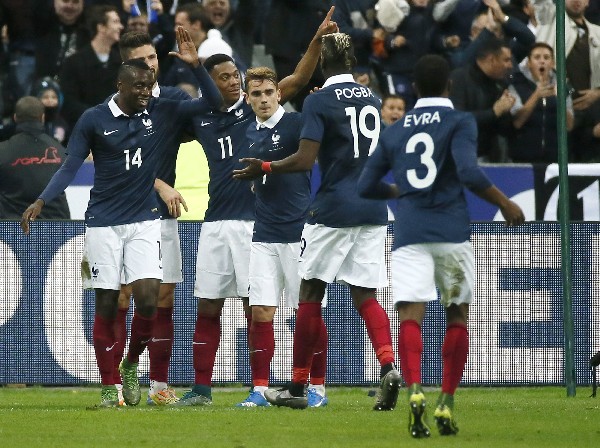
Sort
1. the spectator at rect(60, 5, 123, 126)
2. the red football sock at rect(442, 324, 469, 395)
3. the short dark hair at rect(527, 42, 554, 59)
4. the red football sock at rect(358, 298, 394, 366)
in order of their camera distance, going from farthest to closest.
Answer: the spectator at rect(60, 5, 123, 126), the short dark hair at rect(527, 42, 554, 59), the red football sock at rect(358, 298, 394, 366), the red football sock at rect(442, 324, 469, 395)

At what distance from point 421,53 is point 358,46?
2.33ft

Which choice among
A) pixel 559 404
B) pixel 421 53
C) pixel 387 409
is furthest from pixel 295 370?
pixel 421 53

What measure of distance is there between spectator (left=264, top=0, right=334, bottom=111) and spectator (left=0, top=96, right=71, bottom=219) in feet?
10.7

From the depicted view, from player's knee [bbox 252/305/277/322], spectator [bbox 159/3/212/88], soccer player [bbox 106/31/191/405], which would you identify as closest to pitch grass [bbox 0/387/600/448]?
soccer player [bbox 106/31/191/405]

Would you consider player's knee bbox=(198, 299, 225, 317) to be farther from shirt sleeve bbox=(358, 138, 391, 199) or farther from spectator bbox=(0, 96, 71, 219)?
spectator bbox=(0, 96, 71, 219)

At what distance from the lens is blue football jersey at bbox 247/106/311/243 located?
9.62 meters

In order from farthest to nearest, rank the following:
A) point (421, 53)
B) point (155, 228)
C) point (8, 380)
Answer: point (421, 53) < point (8, 380) < point (155, 228)

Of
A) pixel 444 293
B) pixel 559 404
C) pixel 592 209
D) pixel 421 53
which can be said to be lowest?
pixel 559 404

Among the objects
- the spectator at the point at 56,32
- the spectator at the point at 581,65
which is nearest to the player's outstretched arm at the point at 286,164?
the spectator at the point at 581,65

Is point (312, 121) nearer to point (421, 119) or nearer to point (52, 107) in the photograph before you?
point (421, 119)

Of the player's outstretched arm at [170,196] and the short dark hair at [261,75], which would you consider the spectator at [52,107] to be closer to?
the player's outstretched arm at [170,196]

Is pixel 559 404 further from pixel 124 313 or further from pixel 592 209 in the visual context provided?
pixel 592 209

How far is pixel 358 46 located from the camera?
15.6 meters

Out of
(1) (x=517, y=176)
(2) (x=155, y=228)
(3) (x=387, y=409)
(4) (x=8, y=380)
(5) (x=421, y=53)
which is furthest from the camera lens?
(5) (x=421, y=53)
